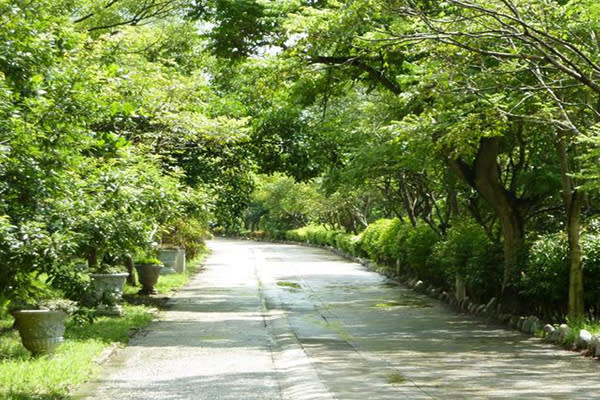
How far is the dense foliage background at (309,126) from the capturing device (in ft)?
24.6

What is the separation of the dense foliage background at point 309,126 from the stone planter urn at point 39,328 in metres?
1.08

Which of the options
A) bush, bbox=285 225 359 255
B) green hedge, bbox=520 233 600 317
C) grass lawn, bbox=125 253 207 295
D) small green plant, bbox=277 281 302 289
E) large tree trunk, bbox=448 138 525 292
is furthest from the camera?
bush, bbox=285 225 359 255

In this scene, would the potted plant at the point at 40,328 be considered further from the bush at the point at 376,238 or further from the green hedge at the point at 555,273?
the bush at the point at 376,238

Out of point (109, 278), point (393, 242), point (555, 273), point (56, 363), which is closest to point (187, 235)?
point (393, 242)

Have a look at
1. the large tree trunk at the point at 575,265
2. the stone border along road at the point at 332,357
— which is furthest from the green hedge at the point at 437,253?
the large tree trunk at the point at 575,265

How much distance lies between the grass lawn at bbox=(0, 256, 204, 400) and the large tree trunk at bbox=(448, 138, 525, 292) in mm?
7576

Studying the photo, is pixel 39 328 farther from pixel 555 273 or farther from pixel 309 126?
pixel 309 126

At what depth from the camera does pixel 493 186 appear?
1672 cm

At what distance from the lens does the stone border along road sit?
8.63 meters

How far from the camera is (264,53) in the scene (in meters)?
17.3

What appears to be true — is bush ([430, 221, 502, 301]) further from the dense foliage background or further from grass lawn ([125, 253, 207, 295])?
grass lawn ([125, 253, 207, 295])

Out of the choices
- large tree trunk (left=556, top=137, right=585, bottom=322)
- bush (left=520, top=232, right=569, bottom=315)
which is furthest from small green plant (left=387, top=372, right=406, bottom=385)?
bush (left=520, top=232, right=569, bottom=315)

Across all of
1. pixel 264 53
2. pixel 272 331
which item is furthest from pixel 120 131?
pixel 272 331

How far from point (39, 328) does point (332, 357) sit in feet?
13.4
